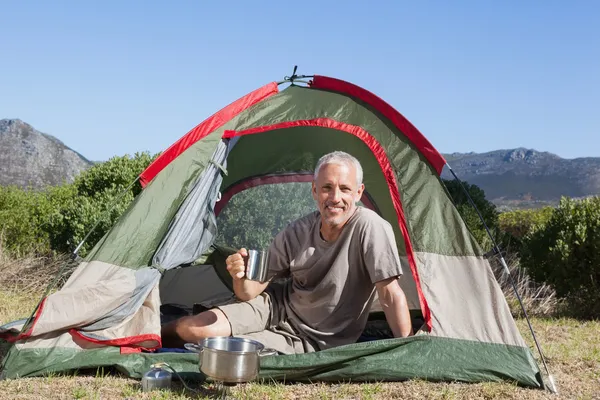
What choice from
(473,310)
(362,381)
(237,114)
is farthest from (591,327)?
(237,114)

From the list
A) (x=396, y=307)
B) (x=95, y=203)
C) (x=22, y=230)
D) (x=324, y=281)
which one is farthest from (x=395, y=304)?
(x=22, y=230)

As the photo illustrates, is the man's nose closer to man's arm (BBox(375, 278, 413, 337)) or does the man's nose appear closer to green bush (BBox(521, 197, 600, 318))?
man's arm (BBox(375, 278, 413, 337))

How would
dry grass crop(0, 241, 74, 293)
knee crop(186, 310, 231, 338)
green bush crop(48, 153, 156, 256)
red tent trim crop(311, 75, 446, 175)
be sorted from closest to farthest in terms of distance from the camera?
knee crop(186, 310, 231, 338)
red tent trim crop(311, 75, 446, 175)
dry grass crop(0, 241, 74, 293)
green bush crop(48, 153, 156, 256)

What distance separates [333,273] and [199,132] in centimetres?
131

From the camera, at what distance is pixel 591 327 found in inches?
216

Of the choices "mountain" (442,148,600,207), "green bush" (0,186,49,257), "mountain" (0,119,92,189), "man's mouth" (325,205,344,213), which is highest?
"mountain" (442,148,600,207)

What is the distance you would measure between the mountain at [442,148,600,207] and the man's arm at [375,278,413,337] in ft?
143

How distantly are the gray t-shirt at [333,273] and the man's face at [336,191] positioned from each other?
0.10m

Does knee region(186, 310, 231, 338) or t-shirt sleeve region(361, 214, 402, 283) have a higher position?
t-shirt sleeve region(361, 214, 402, 283)

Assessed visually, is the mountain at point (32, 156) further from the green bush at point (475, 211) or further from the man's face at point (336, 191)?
the man's face at point (336, 191)

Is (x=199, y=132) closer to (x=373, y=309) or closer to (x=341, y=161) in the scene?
(x=341, y=161)

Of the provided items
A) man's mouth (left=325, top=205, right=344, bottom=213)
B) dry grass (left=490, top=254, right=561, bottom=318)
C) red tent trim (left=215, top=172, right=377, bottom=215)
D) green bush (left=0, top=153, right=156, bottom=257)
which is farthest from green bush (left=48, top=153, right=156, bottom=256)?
dry grass (left=490, top=254, right=561, bottom=318)

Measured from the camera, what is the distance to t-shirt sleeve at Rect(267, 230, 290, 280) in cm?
379

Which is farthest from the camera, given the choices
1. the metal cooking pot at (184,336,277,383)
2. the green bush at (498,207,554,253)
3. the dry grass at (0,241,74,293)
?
the green bush at (498,207,554,253)
